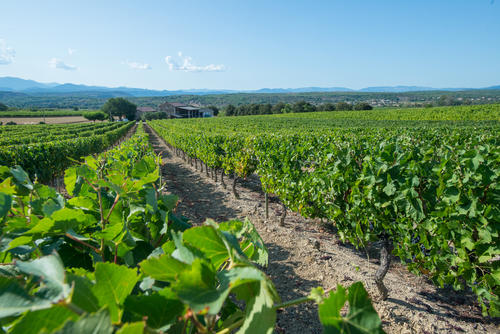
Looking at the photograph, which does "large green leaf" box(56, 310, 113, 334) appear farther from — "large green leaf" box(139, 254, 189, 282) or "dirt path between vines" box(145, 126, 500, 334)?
"dirt path between vines" box(145, 126, 500, 334)

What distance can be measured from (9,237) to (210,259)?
72cm

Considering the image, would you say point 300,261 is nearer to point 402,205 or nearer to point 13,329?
point 402,205

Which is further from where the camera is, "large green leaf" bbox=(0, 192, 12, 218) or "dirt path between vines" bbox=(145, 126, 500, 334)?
"dirt path between vines" bbox=(145, 126, 500, 334)

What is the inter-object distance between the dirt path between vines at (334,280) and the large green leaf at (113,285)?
354 cm

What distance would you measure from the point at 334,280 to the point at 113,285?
4.56m

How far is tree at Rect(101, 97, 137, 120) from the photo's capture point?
9225 cm

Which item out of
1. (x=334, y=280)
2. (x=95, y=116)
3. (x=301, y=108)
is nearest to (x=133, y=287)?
(x=334, y=280)

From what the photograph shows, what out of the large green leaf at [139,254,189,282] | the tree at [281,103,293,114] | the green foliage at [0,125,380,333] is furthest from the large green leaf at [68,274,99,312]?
the tree at [281,103,293,114]

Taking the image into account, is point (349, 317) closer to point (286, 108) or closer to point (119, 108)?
point (286, 108)

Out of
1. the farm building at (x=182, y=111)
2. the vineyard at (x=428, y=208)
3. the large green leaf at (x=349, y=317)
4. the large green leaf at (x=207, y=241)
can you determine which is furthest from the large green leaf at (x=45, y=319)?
the farm building at (x=182, y=111)

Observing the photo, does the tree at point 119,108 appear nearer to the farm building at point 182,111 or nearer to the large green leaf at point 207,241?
the farm building at point 182,111

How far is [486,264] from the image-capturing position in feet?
9.85

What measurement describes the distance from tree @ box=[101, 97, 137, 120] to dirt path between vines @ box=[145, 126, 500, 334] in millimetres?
96544

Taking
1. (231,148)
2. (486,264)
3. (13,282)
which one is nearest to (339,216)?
(486,264)
